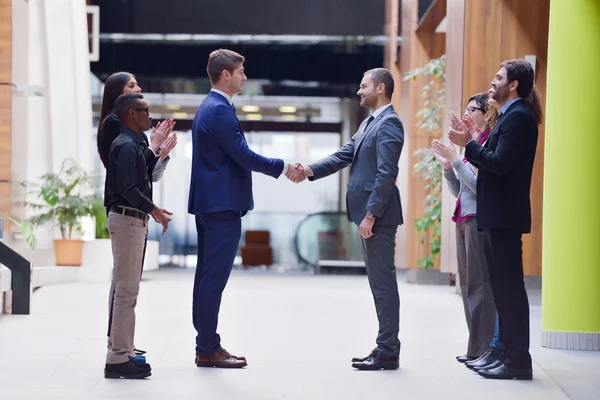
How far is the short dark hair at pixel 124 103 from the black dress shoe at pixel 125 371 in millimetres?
1248

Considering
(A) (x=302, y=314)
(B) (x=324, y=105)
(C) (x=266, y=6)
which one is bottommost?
(A) (x=302, y=314)

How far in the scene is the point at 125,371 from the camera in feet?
15.6

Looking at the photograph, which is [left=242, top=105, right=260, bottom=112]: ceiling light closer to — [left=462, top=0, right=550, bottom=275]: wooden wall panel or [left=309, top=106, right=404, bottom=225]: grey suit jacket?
[left=462, top=0, right=550, bottom=275]: wooden wall panel

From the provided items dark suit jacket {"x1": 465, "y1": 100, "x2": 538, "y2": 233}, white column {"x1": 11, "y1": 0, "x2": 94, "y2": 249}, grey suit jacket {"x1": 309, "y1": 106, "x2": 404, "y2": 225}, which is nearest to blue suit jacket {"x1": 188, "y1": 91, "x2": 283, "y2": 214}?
grey suit jacket {"x1": 309, "y1": 106, "x2": 404, "y2": 225}

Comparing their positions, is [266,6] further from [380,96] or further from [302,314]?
[380,96]

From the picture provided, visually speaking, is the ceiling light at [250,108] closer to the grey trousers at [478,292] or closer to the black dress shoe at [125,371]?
the grey trousers at [478,292]

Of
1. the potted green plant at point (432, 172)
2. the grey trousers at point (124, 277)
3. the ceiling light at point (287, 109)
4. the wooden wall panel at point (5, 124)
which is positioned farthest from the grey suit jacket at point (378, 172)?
the ceiling light at point (287, 109)

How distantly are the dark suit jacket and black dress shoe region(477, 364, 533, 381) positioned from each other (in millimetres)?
721

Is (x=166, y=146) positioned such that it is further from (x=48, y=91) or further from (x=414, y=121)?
(x=48, y=91)

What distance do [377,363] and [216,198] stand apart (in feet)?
4.10

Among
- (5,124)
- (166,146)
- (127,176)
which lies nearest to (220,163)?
(166,146)

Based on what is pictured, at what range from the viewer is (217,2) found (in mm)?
15922

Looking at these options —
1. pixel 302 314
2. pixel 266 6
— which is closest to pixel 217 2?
pixel 266 6

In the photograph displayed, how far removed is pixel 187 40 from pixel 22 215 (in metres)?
5.56
